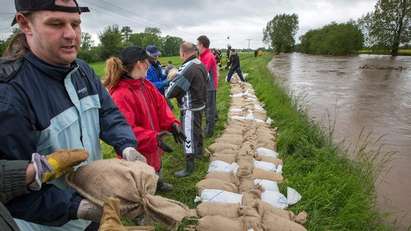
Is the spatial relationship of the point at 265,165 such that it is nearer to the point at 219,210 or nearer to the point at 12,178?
the point at 219,210

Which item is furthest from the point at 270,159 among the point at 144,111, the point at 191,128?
the point at 144,111

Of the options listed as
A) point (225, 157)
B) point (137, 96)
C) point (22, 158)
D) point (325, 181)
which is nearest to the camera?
point (22, 158)

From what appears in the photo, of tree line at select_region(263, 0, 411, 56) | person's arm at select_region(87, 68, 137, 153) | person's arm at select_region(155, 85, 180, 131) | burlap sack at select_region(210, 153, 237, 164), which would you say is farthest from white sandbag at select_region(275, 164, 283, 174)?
tree line at select_region(263, 0, 411, 56)

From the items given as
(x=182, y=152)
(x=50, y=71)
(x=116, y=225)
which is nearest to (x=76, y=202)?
(x=116, y=225)

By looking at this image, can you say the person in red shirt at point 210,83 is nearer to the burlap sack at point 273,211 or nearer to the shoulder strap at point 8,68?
the burlap sack at point 273,211

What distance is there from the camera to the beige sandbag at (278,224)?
283 centimetres

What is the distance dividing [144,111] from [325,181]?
2277 mm

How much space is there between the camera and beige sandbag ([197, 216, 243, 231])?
9.20ft

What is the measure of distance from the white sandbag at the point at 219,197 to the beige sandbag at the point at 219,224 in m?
0.39

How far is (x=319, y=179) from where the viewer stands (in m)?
3.99

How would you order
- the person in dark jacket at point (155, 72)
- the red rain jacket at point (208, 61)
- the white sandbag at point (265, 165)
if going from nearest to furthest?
the white sandbag at point (265, 165) < the person in dark jacket at point (155, 72) < the red rain jacket at point (208, 61)

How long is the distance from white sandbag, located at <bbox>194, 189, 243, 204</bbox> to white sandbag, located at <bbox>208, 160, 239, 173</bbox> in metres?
0.61

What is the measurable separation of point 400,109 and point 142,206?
9.94m

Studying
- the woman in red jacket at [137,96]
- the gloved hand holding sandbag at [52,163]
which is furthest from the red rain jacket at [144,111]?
the gloved hand holding sandbag at [52,163]
